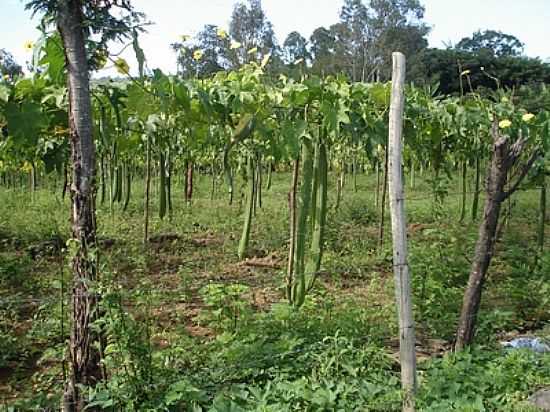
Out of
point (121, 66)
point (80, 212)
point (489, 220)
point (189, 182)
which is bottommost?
point (189, 182)

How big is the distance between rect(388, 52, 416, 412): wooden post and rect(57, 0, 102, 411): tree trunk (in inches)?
65.7

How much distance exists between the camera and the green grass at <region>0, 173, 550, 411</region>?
3486mm

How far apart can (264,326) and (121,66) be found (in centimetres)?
218

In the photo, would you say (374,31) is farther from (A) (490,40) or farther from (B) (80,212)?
(B) (80,212)

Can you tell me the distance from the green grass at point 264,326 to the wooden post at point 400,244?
5.6 inches

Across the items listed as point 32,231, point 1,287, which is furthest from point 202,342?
point 32,231

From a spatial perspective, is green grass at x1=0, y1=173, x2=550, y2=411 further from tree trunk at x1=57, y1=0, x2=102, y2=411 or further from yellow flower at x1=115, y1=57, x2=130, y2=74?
yellow flower at x1=115, y1=57, x2=130, y2=74

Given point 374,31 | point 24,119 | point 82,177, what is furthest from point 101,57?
point 374,31

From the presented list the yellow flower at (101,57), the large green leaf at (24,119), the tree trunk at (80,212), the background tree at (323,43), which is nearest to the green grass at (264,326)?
the tree trunk at (80,212)

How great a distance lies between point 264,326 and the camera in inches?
184

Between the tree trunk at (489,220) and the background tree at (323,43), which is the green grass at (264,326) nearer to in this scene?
the tree trunk at (489,220)

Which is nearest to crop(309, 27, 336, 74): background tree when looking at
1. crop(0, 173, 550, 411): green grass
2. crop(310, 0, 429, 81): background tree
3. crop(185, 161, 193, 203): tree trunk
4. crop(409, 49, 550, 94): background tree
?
crop(310, 0, 429, 81): background tree

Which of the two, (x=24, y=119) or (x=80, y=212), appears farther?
(x=24, y=119)

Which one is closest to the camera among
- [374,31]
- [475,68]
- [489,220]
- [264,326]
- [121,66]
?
[121,66]
